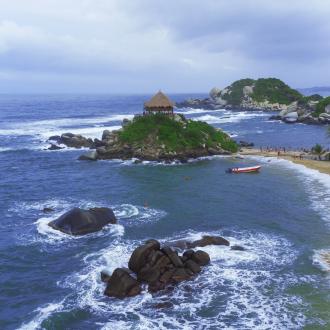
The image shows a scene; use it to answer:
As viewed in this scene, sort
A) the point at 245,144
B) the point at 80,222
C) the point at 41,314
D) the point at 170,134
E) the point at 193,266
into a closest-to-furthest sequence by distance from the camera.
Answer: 1. the point at 41,314
2. the point at 193,266
3. the point at 80,222
4. the point at 170,134
5. the point at 245,144

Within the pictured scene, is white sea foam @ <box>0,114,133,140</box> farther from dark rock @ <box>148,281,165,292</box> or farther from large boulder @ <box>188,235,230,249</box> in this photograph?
dark rock @ <box>148,281,165,292</box>

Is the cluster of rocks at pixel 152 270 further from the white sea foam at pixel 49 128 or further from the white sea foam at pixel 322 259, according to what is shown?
the white sea foam at pixel 49 128

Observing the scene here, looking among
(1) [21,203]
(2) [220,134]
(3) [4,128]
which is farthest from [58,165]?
(3) [4,128]

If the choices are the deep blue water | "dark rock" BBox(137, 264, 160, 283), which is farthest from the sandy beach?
"dark rock" BBox(137, 264, 160, 283)

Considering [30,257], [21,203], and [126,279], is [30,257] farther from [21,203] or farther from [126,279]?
[21,203]

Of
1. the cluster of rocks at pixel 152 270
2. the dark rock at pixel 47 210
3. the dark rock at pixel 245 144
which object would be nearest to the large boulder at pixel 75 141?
the dark rock at pixel 245 144

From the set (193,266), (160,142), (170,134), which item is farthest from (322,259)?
(170,134)

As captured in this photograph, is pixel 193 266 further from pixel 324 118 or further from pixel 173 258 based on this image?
pixel 324 118
